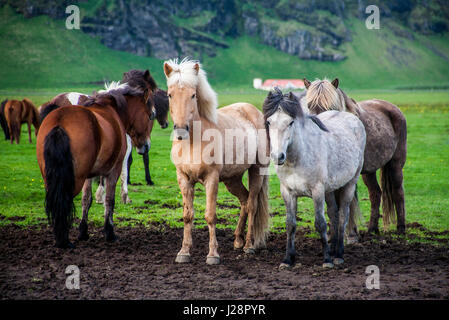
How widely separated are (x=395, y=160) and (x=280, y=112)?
12.7 ft

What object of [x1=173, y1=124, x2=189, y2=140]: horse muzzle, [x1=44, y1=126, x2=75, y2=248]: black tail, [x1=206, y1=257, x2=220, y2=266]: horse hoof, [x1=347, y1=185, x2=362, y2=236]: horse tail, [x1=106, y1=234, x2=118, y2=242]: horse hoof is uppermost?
[x1=173, y1=124, x2=189, y2=140]: horse muzzle

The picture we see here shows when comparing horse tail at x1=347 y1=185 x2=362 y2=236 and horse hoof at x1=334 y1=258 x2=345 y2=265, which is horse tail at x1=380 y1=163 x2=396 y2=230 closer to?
horse tail at x1=347 y1=185 x2=362 y2=236

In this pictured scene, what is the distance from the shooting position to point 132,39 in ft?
524

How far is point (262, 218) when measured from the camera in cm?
772

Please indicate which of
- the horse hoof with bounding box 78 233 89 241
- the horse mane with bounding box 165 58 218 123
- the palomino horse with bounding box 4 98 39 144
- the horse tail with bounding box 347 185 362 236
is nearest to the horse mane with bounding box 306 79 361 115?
the horse tail with bounding box 347 185 362 236

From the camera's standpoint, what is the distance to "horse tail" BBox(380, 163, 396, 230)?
8984 millimetres

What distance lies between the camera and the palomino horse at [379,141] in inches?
314

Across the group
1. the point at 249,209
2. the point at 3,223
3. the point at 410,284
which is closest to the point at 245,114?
the point at 249,209

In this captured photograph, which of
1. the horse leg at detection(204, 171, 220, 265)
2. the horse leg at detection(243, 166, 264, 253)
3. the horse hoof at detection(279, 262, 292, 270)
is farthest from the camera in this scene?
the horse leg at detection(243, 166, 264, 253)

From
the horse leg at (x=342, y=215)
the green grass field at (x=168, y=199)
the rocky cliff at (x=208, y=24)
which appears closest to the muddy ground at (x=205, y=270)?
the horse leg at (x=342, y=215)

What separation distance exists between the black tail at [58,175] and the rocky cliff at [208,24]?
495 feet

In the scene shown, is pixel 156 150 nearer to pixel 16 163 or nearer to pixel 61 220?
pixel 16 163

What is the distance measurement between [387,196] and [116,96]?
17.5ft

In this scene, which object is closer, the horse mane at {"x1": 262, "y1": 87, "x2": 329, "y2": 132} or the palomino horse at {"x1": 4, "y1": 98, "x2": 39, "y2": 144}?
the horse mane at {"x1": 262, "y1": 87, "x2": 329, "y2": 132}
